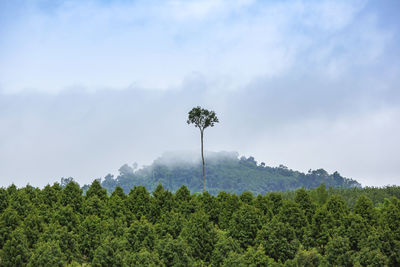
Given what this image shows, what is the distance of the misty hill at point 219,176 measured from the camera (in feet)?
477

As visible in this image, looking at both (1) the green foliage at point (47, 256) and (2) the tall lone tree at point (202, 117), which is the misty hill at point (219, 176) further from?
(1) the green foliage at point (47, 256)

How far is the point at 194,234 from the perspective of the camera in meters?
14.2

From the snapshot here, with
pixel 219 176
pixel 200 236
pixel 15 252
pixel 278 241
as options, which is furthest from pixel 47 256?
pixel 219 176

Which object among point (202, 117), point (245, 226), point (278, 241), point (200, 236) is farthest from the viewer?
point (202, 117)

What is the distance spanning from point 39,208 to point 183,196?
627 cm

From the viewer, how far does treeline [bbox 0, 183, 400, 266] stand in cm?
1283

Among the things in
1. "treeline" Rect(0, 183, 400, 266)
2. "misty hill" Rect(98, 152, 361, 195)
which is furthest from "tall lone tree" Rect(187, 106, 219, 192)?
"misty hill" Rect(98, 152, 361, 195)

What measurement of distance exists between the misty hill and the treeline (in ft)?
405

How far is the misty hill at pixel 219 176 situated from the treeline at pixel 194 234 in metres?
123

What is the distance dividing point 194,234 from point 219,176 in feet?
460

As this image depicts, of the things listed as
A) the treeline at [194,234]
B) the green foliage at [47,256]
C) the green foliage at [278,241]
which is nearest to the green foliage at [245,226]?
the treeline at [194,234]

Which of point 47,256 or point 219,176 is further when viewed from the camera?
point 219,176

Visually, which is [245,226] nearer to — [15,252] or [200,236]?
[200,236]

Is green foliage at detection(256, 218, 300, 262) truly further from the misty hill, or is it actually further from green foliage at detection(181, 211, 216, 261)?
the misty hill
